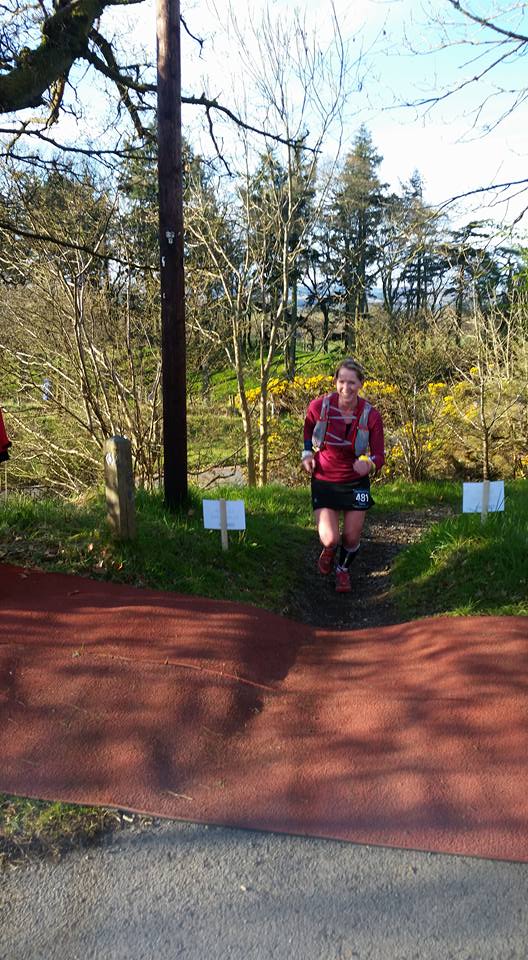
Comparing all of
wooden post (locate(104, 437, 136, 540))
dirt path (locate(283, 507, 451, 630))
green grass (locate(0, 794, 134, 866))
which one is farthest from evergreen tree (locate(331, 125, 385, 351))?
green grass (locate(0, 794, 134, 866))

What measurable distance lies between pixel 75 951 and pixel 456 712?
1.96 meters

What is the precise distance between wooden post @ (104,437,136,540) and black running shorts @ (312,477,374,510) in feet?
5.16

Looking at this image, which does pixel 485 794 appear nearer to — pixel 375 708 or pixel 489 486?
pixel 375 708

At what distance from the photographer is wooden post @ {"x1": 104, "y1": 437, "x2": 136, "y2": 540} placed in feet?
17.8

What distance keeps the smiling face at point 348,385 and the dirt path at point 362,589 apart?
1.59 m

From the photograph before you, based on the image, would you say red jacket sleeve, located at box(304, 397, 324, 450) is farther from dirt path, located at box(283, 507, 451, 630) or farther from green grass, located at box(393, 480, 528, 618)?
green grass, located at box(393, 480, 528, 618)

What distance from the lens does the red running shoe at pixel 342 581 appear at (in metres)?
6.03

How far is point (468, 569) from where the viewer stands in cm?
543

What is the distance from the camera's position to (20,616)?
4.26 metres

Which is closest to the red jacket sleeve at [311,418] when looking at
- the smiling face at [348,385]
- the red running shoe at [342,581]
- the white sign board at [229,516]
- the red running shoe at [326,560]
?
the smiling face at [348,385]

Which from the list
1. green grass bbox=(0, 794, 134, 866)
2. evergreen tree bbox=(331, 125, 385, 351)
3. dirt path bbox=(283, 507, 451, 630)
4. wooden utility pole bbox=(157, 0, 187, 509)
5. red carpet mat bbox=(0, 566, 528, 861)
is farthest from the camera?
evergreen tree bbox=(331, 125, 385, 351)

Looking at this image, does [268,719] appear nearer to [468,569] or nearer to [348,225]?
[468,569]

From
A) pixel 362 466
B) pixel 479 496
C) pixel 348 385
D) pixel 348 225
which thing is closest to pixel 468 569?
pixel 479 496

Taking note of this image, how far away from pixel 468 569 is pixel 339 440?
1451mm
